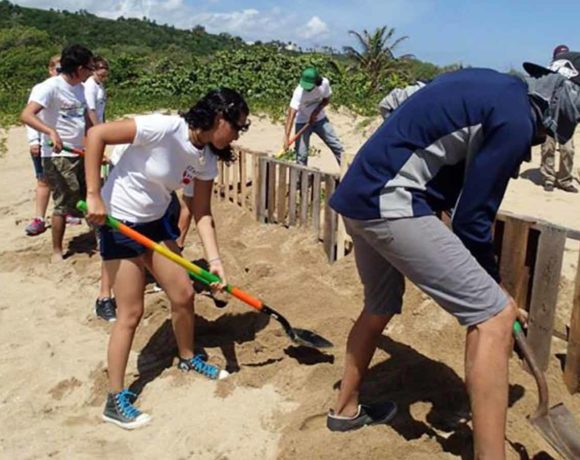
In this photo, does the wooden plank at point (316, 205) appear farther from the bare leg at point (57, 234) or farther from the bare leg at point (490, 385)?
the bare leg at point (490, 385)

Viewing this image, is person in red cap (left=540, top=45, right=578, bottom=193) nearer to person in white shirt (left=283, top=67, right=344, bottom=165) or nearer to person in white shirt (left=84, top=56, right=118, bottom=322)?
person in white shirt (left=283, top=67, right=344, bottom=165)

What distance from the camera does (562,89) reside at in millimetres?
2148

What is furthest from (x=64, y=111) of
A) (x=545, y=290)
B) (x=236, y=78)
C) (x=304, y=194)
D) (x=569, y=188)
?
(x=236, y=78)

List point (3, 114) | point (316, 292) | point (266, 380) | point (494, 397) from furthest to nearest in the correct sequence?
point (3, 114)
point (316, 292)
point (266, 380)
point (494, 397)

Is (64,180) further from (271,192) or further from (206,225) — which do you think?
(206,225)

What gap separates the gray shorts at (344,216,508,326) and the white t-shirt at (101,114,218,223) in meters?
1.12

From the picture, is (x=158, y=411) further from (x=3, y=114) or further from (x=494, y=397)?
(x=3, y=114)

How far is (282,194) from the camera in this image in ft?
19.6

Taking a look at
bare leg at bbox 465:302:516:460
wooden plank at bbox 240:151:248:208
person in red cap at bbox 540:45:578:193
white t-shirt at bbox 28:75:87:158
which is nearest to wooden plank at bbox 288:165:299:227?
wooden plank at bbox 240:151:248:208

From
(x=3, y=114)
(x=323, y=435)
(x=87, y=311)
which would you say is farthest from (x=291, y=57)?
(x=323, y=435)

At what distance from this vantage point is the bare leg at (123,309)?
316 cm

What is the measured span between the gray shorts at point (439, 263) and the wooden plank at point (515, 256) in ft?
4.53

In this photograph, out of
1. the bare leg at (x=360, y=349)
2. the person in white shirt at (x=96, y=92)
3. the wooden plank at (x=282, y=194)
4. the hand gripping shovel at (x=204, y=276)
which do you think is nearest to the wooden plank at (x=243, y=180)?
the wooden plank at (x=282, y=194)

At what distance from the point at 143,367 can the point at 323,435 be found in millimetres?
1408
